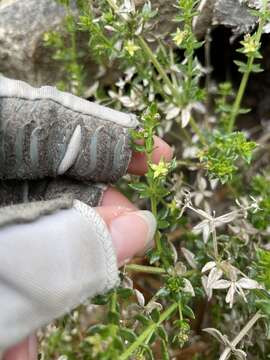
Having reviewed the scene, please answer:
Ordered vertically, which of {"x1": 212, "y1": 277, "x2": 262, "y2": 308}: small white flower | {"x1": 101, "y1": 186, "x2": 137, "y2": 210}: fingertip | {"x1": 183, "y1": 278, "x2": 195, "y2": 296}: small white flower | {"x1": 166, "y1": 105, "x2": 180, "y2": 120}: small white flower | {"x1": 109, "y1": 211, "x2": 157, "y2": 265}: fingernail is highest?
{"x1": 166, "y1": 105, "x2": 180, "y2": 120}: small white flower

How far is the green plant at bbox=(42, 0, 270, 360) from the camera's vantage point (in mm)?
1313

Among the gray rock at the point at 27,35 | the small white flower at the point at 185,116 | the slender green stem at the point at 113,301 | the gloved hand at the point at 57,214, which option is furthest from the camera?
the gray rock at the point at 27,35

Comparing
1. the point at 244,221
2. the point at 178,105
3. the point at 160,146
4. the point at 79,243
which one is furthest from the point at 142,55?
the point at 79,243

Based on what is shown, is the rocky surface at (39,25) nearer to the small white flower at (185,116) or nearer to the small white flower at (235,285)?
the small white flower at (185,116)

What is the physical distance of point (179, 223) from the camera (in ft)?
5.45

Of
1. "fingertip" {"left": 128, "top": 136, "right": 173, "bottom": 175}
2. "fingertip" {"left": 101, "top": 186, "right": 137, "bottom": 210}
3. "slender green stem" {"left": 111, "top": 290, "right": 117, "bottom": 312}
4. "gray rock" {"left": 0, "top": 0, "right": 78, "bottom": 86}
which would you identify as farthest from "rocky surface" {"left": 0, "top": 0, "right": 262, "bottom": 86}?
"slender green stem" {"left": 111, "top": 290, "right": 117, "bottom": 312}

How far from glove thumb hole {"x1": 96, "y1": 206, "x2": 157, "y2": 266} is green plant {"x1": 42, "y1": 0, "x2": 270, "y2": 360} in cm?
11

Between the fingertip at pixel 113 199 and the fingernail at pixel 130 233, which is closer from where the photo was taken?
the fingernail at pixel 130 233

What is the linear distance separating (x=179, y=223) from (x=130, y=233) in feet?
1.62

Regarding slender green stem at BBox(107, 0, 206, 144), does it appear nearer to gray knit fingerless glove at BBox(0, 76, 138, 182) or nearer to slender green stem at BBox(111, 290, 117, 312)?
gray knit fingerless glove at BBox(0, 76, 138, 182)

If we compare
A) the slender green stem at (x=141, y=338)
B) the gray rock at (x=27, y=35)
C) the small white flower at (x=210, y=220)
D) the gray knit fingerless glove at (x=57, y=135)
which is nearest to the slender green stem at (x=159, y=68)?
the gray knit fingerless glove at (x=57, y=135)

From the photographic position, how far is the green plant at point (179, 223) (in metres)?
1.31

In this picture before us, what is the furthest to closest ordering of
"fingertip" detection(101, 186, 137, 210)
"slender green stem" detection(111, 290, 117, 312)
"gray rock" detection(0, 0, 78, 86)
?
Result: "gray rock" detection(0, 0, 78, 86), "fingertip" detection(101, 186, 137, 210), "slender green stem" detection(111, 290, 117, 312)

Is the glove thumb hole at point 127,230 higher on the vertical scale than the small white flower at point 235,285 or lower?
higher
